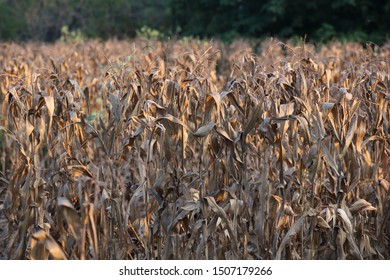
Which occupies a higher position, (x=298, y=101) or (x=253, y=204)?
(x=298, y=101)

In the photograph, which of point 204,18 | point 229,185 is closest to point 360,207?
point 229,185

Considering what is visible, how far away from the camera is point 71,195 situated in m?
4.07

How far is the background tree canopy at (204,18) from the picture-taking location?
18641 millimetres

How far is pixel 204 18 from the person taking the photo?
21.5 m

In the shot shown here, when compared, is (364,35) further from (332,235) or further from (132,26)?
(332,235)

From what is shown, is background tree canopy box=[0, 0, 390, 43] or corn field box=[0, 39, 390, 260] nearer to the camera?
corn field box=[0, 39, 390, 260]

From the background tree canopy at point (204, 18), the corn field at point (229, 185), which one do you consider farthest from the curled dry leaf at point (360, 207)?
the background tree canopy at point (204, 18)

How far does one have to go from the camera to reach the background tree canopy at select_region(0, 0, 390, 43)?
61.2 feet

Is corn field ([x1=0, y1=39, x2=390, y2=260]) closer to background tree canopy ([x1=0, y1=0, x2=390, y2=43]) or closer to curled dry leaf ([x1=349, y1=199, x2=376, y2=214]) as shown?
curled dry leaf ([x1=349, y1=199, x2=376, y2=214])

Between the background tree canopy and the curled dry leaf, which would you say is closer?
the curled dry leaf

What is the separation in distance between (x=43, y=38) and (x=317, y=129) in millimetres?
20485

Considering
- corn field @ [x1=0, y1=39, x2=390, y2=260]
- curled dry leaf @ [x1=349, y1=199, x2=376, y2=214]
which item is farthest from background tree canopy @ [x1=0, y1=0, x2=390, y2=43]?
curled dry leaf @ [x1=349, y1=199, x2=376, y2=214]

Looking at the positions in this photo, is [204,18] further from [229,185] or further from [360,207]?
[360,207]
